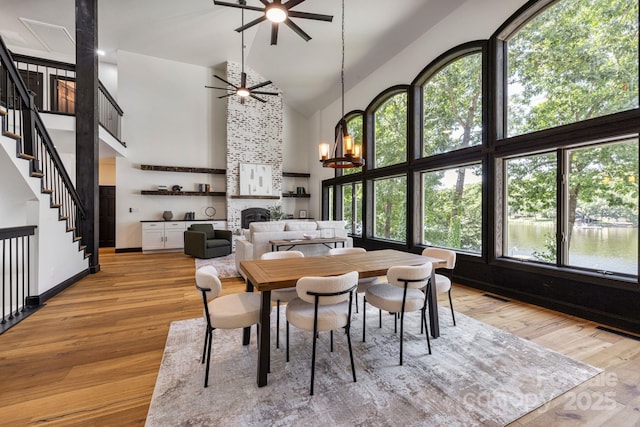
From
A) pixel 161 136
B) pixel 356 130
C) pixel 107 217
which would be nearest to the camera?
pixel 356 130

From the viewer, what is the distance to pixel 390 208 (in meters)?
6.64

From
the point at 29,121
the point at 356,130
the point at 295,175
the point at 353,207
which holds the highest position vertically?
the point at 356,130

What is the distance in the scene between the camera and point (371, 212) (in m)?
7.30

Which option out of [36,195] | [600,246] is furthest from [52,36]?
[600,246]

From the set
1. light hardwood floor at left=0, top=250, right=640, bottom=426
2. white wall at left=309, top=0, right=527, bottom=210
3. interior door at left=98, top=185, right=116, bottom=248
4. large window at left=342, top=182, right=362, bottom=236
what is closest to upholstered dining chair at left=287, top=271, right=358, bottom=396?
light hardwood floor at left=0, top=250, right=640, bottom=426

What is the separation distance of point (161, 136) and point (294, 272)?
26.0 feet

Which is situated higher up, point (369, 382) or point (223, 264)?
point (223, 264)

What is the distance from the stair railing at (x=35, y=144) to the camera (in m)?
3.34

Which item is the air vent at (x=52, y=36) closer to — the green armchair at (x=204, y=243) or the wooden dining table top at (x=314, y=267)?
the green armchair at (x=204, y=243)

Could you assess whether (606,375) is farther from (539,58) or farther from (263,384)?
(539,58)

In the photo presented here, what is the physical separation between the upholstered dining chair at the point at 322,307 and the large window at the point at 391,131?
184 inches

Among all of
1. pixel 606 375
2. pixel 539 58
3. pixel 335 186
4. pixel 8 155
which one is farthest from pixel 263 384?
pixel 335 186

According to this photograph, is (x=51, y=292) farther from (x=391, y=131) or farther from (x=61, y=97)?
(x=391, y=131)

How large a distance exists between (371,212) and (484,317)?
429cm
